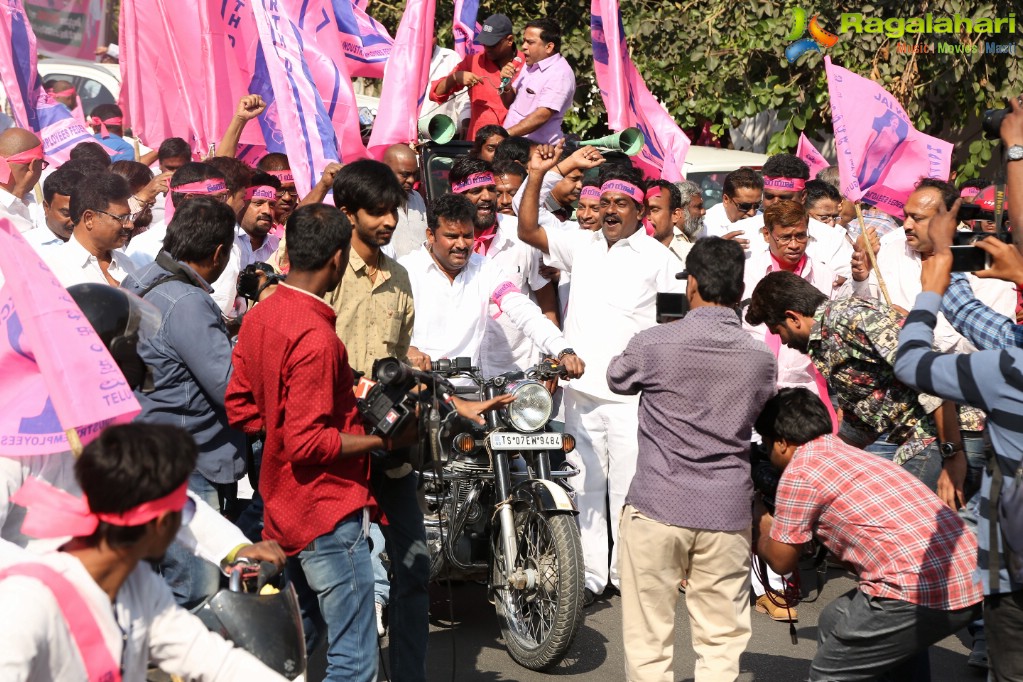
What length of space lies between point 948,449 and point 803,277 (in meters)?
2.16

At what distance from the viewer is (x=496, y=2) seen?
1469 centimetres

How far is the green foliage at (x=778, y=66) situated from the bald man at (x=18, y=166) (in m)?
6.59

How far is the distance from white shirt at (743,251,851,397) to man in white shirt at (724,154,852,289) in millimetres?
66

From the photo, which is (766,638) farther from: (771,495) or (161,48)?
(161,48)

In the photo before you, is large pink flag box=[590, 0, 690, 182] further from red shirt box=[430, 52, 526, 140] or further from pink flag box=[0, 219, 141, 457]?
pink flag box=[0, 219, 141, 457]

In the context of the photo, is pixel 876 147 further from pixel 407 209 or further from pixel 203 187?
pixel 203 187

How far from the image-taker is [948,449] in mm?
5605

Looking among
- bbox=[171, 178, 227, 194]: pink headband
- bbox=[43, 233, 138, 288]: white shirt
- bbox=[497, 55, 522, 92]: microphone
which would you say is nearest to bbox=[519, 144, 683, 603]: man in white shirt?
bbox=[171, 178, 227, 194]: pink headband

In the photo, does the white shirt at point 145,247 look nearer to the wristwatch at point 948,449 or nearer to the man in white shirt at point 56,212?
the man in white shirt at point 56,212

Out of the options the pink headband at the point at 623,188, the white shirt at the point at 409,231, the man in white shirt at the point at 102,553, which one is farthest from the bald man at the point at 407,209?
the man in white shirt at the point at 102,553

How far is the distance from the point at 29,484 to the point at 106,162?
6.19m

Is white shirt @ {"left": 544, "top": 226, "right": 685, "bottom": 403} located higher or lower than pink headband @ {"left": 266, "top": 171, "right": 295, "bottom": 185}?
lower

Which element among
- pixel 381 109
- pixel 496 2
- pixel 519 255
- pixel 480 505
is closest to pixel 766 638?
pixel 480 505

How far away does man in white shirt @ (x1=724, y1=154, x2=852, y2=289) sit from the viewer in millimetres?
8086
